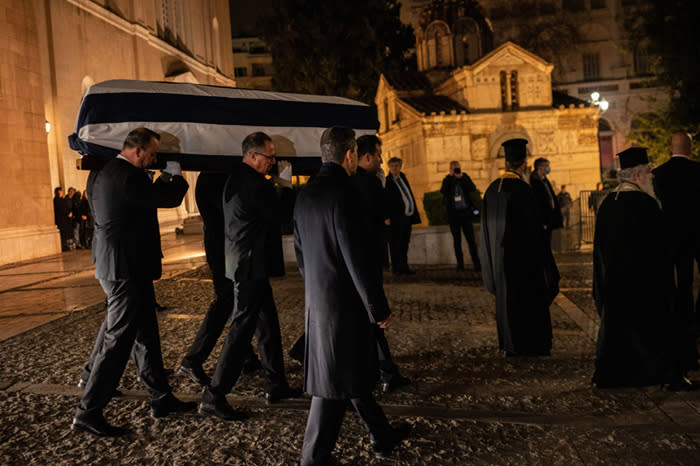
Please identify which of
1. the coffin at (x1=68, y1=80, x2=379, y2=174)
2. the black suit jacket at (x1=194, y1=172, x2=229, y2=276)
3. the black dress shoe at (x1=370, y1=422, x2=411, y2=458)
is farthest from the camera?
the black suit jacket at (x1=194, y1=172, x2=229, y2=276)

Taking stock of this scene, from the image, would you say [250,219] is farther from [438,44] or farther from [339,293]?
[438,44]

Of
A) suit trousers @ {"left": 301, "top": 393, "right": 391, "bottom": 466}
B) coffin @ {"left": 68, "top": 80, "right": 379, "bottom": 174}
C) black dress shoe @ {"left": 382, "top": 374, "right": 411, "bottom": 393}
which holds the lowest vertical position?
black dress shoe @ {"left": 382, "top": 374, "right": 411, "bottom": 393}

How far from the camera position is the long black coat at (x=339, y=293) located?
3182 millimetres

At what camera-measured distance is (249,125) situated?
557cm

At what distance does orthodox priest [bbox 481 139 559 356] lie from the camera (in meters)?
5.61

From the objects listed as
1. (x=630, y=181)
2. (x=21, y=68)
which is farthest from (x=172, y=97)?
(x=21, y=68)

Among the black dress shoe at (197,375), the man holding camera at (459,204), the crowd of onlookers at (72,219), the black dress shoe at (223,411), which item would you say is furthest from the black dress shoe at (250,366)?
the crowd of onlookers at (72,219)

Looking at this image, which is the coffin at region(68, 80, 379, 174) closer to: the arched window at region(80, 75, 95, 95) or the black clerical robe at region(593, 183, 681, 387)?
the black clerical robe at region(593, 183, 681, 387)

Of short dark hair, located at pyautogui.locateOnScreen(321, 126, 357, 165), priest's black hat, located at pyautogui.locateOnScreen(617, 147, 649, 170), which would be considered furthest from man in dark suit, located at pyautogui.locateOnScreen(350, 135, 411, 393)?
priest's black hat, located at pyautogui.locateOnScreen(617, 147, 649, 170)

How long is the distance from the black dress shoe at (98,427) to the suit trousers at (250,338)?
2.09 feet

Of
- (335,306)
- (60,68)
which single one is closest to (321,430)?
(335,306)

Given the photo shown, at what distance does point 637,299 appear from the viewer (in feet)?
15.0

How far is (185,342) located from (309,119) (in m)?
2.65

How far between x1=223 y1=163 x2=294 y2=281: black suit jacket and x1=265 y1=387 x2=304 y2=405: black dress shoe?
2.78ft
